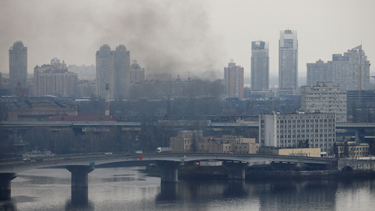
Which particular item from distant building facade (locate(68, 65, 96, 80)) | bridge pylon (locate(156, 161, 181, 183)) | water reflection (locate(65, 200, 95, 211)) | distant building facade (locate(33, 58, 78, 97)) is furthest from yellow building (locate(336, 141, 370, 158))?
distant building facade (locate(68, 65, 96, 80))

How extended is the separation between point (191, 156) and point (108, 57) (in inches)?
1187

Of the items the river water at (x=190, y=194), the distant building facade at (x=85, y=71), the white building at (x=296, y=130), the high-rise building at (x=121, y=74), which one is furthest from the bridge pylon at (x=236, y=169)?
the distant building facade at (x=85, y=71)

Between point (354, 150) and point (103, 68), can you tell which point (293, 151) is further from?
point (103, 68)

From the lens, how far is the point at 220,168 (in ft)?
80.2

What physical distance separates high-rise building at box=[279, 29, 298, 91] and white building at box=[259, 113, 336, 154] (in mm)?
40596

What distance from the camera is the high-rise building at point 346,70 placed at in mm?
61344

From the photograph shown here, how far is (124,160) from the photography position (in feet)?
73.2

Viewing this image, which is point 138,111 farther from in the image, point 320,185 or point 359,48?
point 359,48

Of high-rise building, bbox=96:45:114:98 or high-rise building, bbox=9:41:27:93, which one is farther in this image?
high-rise building, bbox=96:45:114:98

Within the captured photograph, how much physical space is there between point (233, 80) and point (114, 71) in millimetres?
14179

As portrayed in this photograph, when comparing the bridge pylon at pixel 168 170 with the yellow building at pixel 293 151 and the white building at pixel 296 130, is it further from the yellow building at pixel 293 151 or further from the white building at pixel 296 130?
the white building at pixel 296 130

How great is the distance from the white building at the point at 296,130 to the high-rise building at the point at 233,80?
34.7 metres

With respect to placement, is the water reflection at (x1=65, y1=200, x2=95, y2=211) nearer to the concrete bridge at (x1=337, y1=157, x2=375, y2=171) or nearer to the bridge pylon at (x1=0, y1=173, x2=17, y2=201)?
the bridge pylon at (x1=0, y1=173, x2=17, y2=201)

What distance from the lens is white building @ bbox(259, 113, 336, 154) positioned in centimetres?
2650
